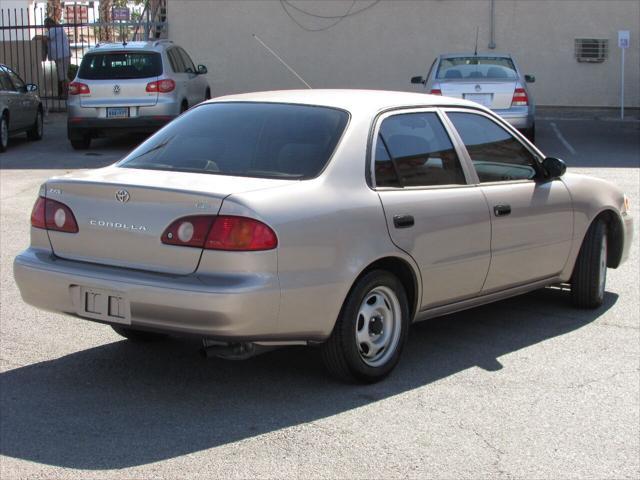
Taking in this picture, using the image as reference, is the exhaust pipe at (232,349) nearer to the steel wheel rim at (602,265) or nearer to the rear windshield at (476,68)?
the steel wheel rim at (602,265)

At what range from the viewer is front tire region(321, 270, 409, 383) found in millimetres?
5609

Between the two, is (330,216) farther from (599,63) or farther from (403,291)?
(599,63)

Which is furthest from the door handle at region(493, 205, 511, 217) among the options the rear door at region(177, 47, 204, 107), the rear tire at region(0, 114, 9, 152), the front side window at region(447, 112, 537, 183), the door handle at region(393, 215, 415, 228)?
the rear door at region(177, 47, 204, 107)

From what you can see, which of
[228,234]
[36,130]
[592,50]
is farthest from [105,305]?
[592,50]

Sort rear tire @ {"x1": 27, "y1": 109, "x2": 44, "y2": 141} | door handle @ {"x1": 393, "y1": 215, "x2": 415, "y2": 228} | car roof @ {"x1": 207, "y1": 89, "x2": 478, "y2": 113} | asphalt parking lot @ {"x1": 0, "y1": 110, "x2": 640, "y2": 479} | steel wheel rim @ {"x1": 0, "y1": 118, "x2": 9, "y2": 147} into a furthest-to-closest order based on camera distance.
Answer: rear tire @ {"x1": 27, "y1": 109, "x2": 44, "y2": 141} < steel wheel rim @ {"x1": 0, "y1": 118, "x2": 9, "y2": 147} < car roof @ {"x1": 207, "y1": 89, "x2": 478, "y2": 113} < door handle @ {"x1": 393, "y1": 215, "x2": 415, "y2": 228} < asphalt parking lot @ {"x1": 0, "y1": 110, "x2": 640, "y2": 479}

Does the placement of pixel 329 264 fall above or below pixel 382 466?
above

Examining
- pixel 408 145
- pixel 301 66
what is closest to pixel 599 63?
pixel 301 66

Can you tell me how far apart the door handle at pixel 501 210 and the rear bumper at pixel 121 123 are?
447 inches

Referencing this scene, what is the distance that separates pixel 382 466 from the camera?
4.74 m

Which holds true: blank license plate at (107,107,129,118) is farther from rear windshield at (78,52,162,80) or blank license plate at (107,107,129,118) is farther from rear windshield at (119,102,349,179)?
rear windshield at (119,102,349,179)

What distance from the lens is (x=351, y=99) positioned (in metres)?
6.25

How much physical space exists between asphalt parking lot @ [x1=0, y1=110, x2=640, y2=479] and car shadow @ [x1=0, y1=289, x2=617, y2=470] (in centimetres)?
1

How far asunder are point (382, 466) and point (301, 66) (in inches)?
863

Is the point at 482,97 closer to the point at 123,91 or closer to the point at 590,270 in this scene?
the point at 123,91
